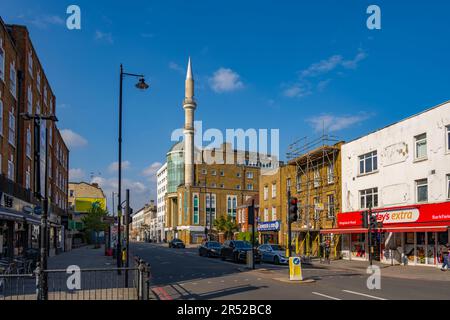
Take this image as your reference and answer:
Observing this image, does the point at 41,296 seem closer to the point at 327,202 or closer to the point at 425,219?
the point at 425,219

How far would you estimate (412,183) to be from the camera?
99.0 feet

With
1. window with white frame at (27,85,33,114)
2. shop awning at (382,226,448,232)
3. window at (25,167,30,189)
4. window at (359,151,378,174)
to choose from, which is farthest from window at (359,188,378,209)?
window with white frame at (27,85,33,114)

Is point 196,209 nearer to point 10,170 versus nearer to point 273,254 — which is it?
point 273,254

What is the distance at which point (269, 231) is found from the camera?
53.5 m

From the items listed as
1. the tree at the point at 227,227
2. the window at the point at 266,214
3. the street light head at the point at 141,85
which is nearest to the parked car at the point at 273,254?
the street light head at the point at 141,85

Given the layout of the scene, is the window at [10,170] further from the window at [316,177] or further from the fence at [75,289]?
the window at [316,177]

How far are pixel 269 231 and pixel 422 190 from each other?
83.9 feet

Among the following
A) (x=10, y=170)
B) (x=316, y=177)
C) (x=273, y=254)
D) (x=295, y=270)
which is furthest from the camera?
(x=316, y=177)

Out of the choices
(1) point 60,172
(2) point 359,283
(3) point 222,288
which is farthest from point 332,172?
(1) point 60,172

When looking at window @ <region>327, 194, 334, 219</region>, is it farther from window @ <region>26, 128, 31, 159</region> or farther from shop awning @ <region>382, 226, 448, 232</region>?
window @ <region>26, 128, 31, 159</region>

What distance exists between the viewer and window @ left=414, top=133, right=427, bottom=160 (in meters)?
29.5

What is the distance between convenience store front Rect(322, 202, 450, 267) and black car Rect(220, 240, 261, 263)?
23.8 ft

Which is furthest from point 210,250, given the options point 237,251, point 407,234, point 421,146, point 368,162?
point 421,146
